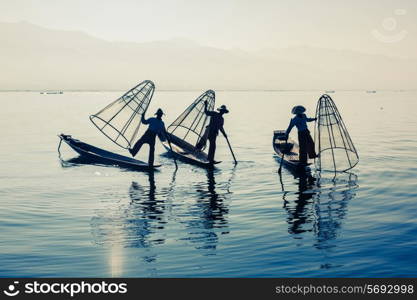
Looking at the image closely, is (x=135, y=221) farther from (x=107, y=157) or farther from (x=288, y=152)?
(x=288, y=152)

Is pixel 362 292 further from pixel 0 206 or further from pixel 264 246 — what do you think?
pixel 0 206

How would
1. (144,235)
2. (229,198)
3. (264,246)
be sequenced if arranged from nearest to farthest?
(264,246), (144,235), (229,198)

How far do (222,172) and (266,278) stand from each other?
13.3m

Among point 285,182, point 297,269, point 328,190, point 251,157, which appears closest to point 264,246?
point 297,269

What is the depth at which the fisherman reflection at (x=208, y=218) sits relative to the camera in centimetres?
1227

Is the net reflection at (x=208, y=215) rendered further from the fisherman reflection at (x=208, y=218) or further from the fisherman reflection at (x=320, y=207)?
the fisherman reflection at (x=320, y=207)

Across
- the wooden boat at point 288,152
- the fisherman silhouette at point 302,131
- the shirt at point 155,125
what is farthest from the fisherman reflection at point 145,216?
the fisherman silhouette at point 302,131

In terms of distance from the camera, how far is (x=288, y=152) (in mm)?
25719

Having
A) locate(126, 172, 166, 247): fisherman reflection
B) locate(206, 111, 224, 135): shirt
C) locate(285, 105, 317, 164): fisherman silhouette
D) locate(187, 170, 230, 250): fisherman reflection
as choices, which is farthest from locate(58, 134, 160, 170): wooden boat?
A: locate(285, 105, 317, 164): fisherman silhouette

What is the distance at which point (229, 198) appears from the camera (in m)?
17.3

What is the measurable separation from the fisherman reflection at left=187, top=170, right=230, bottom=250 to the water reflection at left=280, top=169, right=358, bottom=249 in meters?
2.05

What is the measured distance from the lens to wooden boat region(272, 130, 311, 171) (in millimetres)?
22339

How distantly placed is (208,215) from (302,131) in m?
7.89

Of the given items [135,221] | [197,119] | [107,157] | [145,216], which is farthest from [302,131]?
[107,157]
